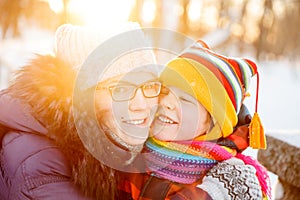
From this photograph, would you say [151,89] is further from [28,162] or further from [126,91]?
[28,162]

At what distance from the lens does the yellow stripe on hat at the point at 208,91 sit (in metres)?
2.12

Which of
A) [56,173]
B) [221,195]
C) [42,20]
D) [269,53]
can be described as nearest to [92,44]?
[56,173]

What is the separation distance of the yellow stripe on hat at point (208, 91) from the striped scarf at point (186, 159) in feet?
0.32

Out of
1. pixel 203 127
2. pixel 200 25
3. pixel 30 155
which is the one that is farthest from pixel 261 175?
pixel 200 25

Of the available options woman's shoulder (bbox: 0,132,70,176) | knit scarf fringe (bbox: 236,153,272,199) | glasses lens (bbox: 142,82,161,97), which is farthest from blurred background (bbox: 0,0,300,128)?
knit scarf fringe (bbox: 236,153,272,199)

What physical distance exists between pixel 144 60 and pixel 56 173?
0.64 metres

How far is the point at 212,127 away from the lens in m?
2.17

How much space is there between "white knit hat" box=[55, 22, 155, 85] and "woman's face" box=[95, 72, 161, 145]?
0.16ft

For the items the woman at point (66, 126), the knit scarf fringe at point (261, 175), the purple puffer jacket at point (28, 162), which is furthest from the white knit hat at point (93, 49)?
the knit scarf fringe at point (261, 175)

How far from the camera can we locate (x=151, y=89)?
206 cm

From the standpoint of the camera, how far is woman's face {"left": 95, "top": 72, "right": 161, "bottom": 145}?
1.93 m

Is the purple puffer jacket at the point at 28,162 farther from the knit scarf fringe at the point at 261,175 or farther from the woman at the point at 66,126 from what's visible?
the knit scarf fringe at the point at 261,175

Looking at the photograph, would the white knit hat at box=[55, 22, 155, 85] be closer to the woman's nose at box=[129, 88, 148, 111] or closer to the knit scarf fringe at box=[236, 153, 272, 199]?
the woman's nose at box=[129, 88, 148, 111]

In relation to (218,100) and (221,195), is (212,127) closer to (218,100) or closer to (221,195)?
(218,100)
